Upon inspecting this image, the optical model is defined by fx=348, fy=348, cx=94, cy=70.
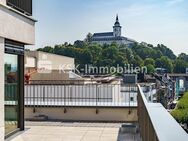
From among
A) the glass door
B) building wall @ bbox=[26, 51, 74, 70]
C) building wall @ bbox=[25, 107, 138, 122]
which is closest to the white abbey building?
building wall @ bbox=[26, 51, 74, 70]

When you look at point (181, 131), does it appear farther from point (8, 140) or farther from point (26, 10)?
point (26, 10)

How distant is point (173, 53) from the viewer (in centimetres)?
12925

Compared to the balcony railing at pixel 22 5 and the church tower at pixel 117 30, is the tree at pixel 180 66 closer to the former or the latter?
the church tower at pixel 117 30

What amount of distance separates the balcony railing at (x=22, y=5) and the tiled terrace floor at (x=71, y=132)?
248 cm

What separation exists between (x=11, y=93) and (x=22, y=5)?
1.78 metres

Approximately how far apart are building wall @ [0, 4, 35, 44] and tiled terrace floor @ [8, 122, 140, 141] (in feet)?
6.28

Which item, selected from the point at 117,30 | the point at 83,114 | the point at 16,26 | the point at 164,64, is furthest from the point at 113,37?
the point at 16,26

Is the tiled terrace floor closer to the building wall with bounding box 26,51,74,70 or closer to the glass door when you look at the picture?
the glass door

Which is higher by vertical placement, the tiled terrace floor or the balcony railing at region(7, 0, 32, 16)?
the balcony railing at region(7, 0, 32, 16)

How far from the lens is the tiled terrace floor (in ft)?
22.1

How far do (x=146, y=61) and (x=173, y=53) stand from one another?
Result: 43.8 m

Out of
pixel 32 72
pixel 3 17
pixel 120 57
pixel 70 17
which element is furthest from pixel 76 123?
pixel 120 57

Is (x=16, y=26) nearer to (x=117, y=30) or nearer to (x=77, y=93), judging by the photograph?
(x=77, y=93)

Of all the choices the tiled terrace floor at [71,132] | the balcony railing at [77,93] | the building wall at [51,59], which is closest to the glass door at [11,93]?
the tiled terrace floor at [71,132]
